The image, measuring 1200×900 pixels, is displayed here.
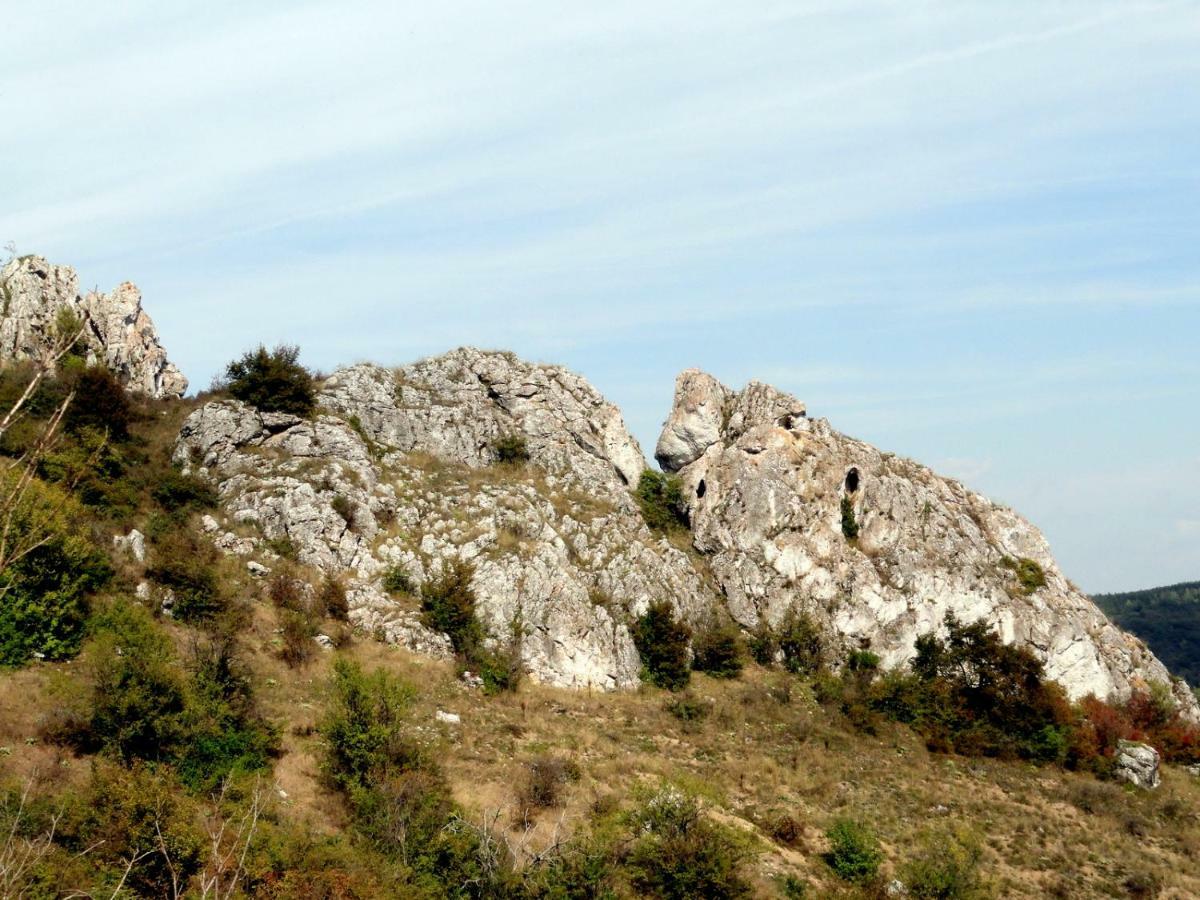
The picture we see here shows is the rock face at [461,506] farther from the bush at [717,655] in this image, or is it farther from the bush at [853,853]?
the bush at [853,853]

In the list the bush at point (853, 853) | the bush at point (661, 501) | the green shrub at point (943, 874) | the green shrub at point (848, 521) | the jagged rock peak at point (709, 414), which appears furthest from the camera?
the jagged rock peak at point (709, 414)

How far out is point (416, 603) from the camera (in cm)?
4250

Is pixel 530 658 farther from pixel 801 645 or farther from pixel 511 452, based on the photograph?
pixel 801 645

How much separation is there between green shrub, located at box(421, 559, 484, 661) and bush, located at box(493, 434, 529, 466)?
1152cm

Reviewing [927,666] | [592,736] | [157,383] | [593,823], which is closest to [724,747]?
[592,736]

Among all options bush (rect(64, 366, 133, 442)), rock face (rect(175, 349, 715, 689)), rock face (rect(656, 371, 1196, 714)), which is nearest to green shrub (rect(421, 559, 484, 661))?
rock face (rect(175, 349, 715, 689))

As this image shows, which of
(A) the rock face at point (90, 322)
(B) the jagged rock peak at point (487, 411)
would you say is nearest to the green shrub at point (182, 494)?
(B) the jagged rock peak at point (487, 411)

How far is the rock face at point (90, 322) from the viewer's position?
167ft

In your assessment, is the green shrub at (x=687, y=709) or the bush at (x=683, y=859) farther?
the green shrub at (x=687, y=709)

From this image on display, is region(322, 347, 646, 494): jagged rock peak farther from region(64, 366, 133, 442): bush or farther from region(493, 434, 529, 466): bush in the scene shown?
region(64, 366, 133, 442): bush

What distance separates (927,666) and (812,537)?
30.3 ft

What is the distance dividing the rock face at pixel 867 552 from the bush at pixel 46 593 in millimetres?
31802

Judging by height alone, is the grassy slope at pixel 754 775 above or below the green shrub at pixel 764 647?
below

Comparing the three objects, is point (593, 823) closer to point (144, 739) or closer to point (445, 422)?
point (144, 739)
